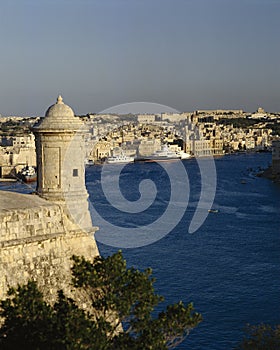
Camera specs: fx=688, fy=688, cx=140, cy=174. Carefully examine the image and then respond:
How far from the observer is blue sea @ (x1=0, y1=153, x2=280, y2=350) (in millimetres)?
7613

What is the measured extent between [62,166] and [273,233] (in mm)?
10291

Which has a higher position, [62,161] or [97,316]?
[62,161]

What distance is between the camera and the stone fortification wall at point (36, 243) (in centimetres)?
295

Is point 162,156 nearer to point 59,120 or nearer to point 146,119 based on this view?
point 146,119

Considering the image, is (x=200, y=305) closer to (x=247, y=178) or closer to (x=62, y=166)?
(x=62, y=166)

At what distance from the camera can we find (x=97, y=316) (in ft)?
9.57

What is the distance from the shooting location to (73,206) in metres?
3.43

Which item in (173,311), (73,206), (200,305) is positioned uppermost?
(73,206)

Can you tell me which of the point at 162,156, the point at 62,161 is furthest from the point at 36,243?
the point at 162,156

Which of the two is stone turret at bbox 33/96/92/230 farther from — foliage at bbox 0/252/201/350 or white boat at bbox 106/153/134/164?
white boat at bbox 106/153/134/164

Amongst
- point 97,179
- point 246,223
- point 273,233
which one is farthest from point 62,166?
point 97,179

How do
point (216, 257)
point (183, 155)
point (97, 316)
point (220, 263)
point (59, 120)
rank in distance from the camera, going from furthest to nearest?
point (183, 155) → point (216, 257) → point (220, 263) → point (59, 120) → point (97, 316)

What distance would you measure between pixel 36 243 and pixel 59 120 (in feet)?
2.29

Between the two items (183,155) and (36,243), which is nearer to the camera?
(36,243)
